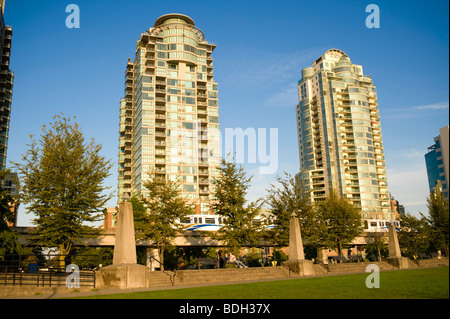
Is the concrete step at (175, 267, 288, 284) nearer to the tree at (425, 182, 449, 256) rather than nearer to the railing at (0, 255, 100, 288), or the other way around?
the railing at (0, 255, 100, 288)

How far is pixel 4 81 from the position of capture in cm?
8375

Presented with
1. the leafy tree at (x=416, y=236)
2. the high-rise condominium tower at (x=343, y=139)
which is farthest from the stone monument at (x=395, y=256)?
the high-rise condominium tower at (x=343, y=139)

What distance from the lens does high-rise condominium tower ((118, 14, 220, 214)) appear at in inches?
3647

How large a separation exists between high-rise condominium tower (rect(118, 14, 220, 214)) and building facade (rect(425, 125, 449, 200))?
8295 cm

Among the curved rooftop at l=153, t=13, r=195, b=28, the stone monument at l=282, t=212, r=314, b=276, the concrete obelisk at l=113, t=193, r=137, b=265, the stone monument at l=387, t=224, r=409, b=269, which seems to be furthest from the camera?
the curved rooftop at l=153, t=13, r=195, b=28

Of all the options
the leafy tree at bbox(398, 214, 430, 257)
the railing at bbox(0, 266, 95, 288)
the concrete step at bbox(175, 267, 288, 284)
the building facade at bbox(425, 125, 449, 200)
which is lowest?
the concrete step at bbox(175, 267, 288, 284)

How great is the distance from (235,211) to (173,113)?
223 ft

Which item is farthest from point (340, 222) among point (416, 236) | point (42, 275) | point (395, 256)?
point (42, 275)

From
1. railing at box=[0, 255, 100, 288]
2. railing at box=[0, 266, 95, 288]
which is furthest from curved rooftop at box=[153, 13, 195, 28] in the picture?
railing at box=[0, 266, 95, 288]

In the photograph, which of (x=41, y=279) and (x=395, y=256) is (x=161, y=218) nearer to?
(x=41, y=279)

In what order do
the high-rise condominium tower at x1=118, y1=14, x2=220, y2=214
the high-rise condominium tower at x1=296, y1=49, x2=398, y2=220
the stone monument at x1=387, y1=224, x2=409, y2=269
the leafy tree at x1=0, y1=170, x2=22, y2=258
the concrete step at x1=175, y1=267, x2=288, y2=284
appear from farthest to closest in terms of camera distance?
the high-rise condominium tower at x1=296, y1=49, x2=398, y2=220
the high-rise condominium tower at x1=118, y1=14, x2=220, y2=214
the stone monument at x1=387, y1=224, x2=409, y2=269
the leafy tree at x1=0, y1=170, x2=22, y2=258
the concrete step at x1=175, y1=267, x2=288, y2=284
